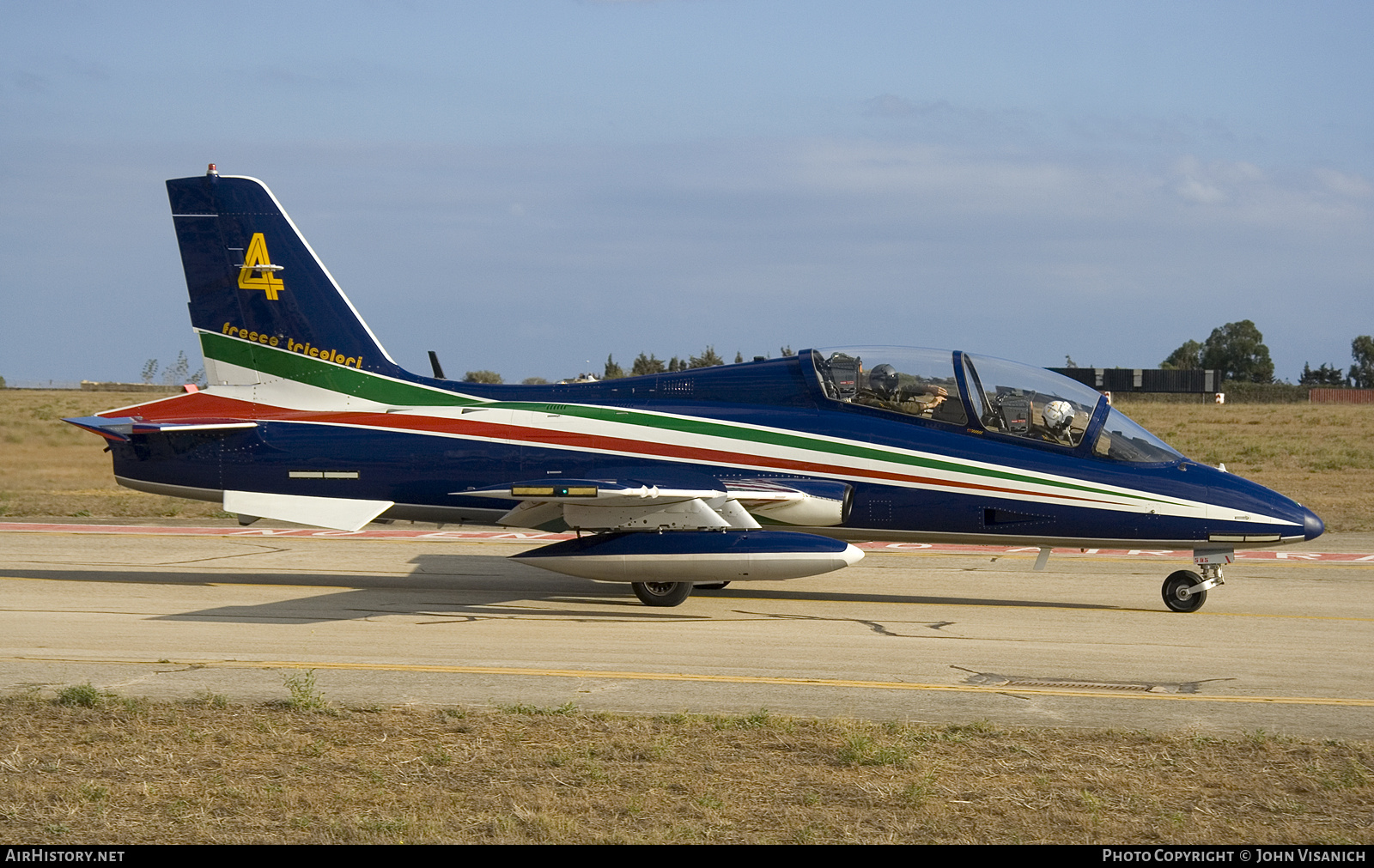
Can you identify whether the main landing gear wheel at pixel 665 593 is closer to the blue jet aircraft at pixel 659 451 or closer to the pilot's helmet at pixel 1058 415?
the blue jet aircraft at pixel 659 451

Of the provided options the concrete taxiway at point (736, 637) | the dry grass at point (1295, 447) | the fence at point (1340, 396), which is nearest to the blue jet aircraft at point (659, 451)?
the concrete taxiway at point (736, 637)

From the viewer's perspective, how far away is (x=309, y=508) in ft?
46.8

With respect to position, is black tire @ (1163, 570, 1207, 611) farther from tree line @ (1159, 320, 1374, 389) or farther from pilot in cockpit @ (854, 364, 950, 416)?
tree line @ (1159, 320, 1374, 389)

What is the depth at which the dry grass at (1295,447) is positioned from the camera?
26.9 m

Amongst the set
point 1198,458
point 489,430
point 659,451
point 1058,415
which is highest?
point 1058,415

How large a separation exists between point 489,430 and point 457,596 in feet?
6.58

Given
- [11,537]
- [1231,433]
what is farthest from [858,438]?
[1231,433]

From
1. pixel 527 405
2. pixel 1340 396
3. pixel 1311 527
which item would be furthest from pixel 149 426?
pixel 1340 396

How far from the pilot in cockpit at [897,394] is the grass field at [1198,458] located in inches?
480

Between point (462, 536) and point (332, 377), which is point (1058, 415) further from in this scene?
point (462, 536)

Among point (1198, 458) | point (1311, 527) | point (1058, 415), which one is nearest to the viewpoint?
point (1311, 527)

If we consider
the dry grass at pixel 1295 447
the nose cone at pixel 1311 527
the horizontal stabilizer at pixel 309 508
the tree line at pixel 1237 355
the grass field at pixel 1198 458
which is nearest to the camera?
the nose cone at pixel 1311 527

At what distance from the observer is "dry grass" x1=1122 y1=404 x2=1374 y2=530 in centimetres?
2694

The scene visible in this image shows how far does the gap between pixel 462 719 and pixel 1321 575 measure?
12.7 metres
